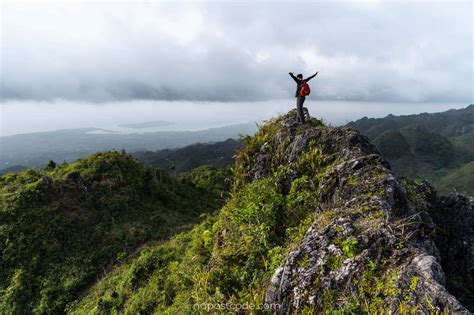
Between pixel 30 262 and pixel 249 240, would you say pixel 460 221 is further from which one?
pixel 30 262

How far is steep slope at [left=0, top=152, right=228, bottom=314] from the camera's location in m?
16.7

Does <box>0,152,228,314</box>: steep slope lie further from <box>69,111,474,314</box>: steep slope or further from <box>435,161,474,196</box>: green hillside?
<box>435,161,474,196</box>: green hillside

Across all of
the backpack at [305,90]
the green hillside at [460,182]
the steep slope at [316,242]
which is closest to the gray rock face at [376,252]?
the steep slope at [316,242]

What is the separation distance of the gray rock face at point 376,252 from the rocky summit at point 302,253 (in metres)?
0.02

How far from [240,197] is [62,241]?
1554 centimetres

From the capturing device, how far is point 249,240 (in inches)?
330

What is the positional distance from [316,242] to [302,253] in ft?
1.26

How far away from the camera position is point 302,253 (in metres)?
6.21

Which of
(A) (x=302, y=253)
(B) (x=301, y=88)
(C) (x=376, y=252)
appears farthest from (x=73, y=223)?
(C) (x=376, y=252)

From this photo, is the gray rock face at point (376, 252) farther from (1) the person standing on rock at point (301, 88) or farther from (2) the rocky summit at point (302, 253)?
(1) the person standing on rock at point (301, 88)

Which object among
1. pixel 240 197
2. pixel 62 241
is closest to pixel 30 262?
pixel 62 241

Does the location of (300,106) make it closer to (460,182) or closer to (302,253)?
(302,253)

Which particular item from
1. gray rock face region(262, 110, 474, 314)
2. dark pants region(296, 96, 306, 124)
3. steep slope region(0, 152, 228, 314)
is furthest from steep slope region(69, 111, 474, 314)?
steep slope region(0, 152, 228, 314)

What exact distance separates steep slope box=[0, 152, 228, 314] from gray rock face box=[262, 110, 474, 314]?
15.3 metres
